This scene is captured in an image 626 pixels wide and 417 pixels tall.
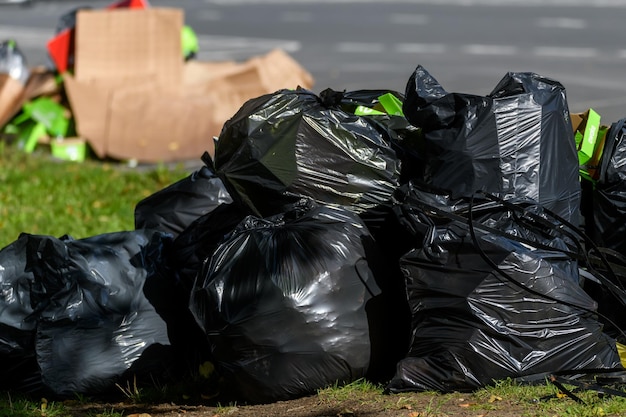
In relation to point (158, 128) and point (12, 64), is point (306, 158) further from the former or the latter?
point (12, 64)

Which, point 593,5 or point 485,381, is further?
point 593,5

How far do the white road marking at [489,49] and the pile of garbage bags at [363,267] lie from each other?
849 cm

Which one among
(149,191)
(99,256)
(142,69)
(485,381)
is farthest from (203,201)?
(142,69)

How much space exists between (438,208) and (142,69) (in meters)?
5.36

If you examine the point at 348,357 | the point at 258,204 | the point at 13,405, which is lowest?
the point at 13,405

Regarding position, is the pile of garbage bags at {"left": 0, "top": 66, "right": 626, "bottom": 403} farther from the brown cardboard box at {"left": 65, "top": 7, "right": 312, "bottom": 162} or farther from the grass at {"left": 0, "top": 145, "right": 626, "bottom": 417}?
the brown cardboard box at {"left": 65, "top": 7, "right": 312, "bottom": 162}

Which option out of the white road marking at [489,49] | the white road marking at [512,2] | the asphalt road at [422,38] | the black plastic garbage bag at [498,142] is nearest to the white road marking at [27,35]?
the asphalt road at [422,38]

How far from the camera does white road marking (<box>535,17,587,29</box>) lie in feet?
46.9

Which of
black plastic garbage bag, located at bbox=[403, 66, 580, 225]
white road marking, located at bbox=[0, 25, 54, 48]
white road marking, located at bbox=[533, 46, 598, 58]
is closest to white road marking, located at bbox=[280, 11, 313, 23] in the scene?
white road marking, located at bbox=[0, 25, 54, 48]

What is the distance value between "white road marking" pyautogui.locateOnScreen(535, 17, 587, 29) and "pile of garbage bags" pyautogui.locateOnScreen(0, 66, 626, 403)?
35.3 ft

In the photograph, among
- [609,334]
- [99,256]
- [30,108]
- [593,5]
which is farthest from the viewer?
[593,5]

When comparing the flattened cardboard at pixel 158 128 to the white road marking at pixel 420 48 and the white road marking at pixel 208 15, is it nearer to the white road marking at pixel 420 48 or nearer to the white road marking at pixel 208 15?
the white road marking at pixel 420 48

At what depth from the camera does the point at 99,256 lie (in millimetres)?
4215

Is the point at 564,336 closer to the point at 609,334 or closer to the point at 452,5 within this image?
the point at 609,334
